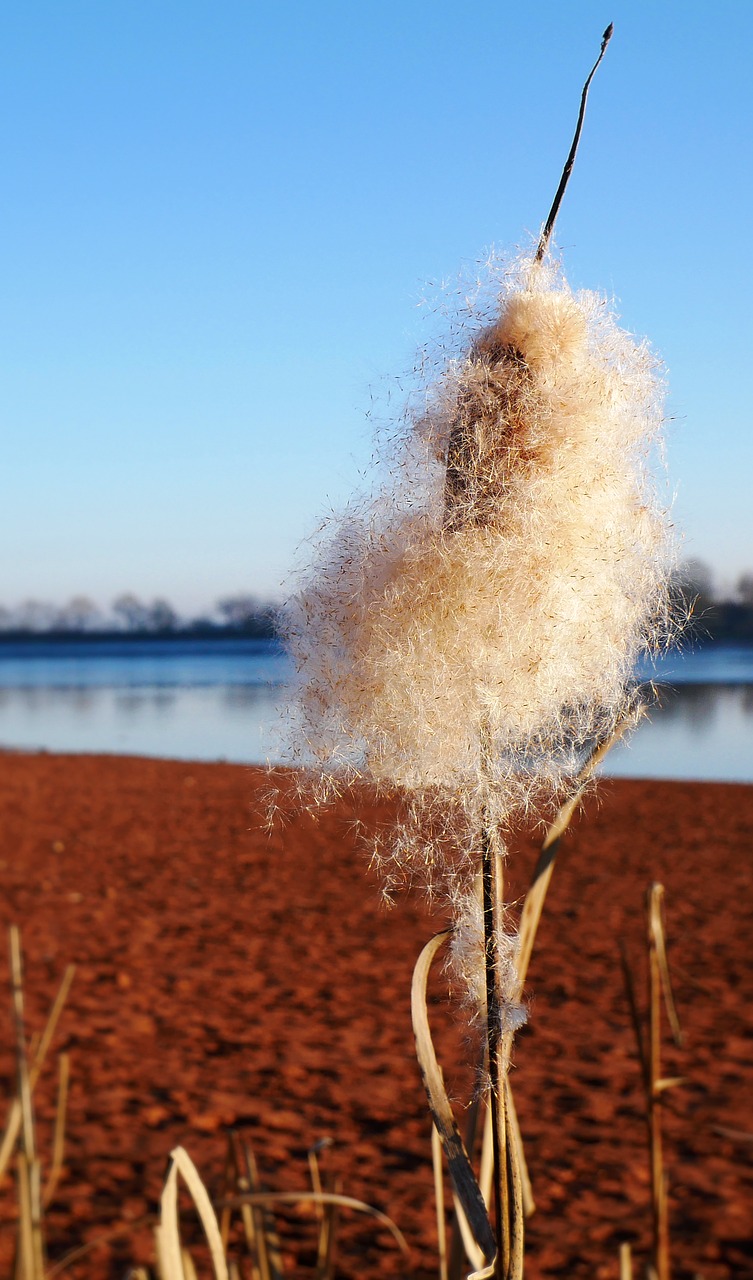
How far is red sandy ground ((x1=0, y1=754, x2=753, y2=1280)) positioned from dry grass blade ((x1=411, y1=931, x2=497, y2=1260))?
53mm

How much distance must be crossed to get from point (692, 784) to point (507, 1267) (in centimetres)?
1962

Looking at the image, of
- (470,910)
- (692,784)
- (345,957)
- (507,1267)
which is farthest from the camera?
(692,784)

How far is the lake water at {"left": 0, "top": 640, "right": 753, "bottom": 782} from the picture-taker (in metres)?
24.0

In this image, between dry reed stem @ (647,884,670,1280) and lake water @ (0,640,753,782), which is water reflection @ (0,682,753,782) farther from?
dry reed stem @ (647,884,670,1280)

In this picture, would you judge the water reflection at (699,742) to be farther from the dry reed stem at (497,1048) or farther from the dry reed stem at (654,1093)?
the dry reed stem at (497,1048)

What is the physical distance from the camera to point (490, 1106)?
71 cm

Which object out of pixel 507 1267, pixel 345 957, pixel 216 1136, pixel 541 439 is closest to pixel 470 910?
pixel 507 1267

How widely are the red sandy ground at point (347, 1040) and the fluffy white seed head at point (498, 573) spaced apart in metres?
0.13

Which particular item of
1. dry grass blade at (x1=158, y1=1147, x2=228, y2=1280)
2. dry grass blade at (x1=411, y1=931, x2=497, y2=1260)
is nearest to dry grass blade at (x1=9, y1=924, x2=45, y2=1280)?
dry grass blade at (x1=158, y1=1147, x2=228, y2=1280)

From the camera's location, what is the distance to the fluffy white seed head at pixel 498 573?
0.74m

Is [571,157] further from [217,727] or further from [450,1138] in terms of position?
[217,727]

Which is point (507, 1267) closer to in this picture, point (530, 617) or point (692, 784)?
point (530, 617)

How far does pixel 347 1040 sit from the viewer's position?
648 centimetres

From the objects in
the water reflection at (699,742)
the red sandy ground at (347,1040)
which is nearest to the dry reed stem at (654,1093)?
the red sandy ground at (347,1040)
